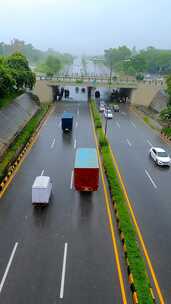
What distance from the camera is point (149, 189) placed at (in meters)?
28.0

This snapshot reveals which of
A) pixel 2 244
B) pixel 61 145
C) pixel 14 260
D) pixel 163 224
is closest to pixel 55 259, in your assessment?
pixel 14 260

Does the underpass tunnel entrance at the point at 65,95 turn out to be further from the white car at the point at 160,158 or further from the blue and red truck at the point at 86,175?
the blue and red truck at the point at 86,175

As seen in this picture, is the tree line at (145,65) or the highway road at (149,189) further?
the tree line at (145,65)

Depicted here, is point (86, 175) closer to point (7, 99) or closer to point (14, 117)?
point (14, 117)

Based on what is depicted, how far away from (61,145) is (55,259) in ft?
82.1

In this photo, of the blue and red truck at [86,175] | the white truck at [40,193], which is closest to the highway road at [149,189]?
the blue and red truck at [86,175]

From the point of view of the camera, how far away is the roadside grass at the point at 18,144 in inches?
1176

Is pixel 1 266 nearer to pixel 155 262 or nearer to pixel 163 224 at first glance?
pixel 155 262

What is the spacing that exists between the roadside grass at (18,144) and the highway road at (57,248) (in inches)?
65.6

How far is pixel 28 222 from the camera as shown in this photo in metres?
21.9

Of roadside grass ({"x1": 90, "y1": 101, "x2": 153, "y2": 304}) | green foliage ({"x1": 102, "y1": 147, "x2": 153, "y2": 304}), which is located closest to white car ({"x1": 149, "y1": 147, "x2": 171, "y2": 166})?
roadside grass ({"x1": 90, "y1": 101, "x2": 153, "y2": 304})

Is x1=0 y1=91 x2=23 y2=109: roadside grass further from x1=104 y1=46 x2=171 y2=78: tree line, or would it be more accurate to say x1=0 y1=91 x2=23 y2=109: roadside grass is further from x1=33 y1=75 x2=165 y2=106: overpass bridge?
x1=104 y1=46 x2=171 y2=78: tree line

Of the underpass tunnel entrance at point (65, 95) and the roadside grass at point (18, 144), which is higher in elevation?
the underpass tunnel entrance at point (65, 95)

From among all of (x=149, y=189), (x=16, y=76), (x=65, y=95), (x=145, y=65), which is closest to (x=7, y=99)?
(x=16, y=76)
